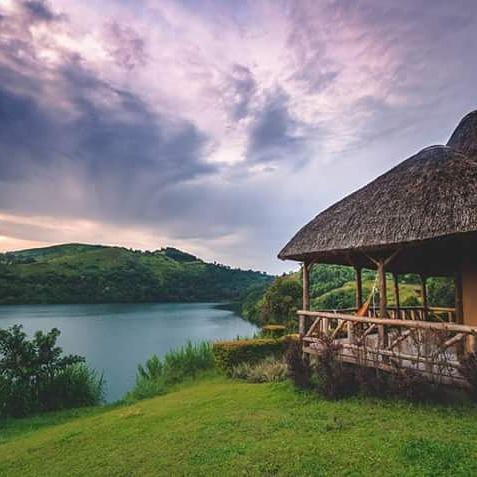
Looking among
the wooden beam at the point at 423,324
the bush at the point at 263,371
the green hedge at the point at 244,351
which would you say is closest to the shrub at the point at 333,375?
the wooden beam at the point at 423,324

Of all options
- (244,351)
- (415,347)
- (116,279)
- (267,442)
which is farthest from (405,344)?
(116,279)

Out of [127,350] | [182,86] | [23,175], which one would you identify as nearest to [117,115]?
[182,86]

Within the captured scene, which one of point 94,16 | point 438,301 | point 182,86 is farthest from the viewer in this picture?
point 438,301

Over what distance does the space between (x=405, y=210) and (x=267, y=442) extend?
15.1 ft

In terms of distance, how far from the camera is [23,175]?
1565cm

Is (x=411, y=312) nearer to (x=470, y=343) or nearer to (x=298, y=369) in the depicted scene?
(x=298, y=369)

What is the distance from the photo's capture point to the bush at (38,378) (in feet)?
37.8

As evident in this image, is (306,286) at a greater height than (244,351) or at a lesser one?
greater

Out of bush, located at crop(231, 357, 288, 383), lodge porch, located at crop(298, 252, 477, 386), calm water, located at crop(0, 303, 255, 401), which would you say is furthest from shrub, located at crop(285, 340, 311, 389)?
calm water, located at crop(0, 303, 255, 401)

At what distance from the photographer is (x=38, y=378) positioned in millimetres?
12094

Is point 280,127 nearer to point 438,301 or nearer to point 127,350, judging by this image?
point 438,301

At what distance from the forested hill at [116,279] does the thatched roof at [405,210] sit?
64.6 m

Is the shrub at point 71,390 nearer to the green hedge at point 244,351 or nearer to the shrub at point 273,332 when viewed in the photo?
the green hedge at point 244,351

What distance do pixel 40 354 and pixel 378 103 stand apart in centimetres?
1349
